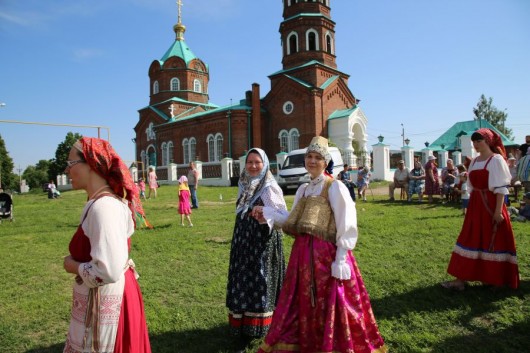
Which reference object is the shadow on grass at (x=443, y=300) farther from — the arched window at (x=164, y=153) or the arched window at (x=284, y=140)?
the arched window at (x=164, y=153)

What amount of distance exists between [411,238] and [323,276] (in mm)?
5475

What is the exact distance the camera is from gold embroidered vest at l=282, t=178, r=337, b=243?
307cm

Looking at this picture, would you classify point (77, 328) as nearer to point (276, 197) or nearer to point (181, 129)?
point (276, 197)

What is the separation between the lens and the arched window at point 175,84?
39.1 meters

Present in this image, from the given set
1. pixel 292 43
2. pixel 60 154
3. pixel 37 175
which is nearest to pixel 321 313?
pixel 292 43

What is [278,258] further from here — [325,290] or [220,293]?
[220,293]

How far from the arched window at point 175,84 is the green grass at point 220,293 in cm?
3178

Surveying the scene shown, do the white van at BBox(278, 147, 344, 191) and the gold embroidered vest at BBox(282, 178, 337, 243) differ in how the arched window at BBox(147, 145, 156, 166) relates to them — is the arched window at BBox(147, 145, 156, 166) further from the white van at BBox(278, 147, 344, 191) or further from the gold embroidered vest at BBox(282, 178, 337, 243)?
the gold embroidered vest at BBox(282, 178, 337, 243)

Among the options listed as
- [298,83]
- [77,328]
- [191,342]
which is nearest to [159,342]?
[191,342]

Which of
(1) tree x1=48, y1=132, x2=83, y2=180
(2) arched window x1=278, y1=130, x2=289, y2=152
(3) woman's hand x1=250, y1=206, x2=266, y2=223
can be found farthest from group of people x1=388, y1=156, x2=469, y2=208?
(1) tree x1=48, y1=132, x2=83, y2=180

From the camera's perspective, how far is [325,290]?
3.02 m

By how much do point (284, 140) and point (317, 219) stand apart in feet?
88.1

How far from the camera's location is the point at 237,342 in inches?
145

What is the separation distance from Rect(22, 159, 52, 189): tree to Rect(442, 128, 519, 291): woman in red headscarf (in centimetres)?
9433
